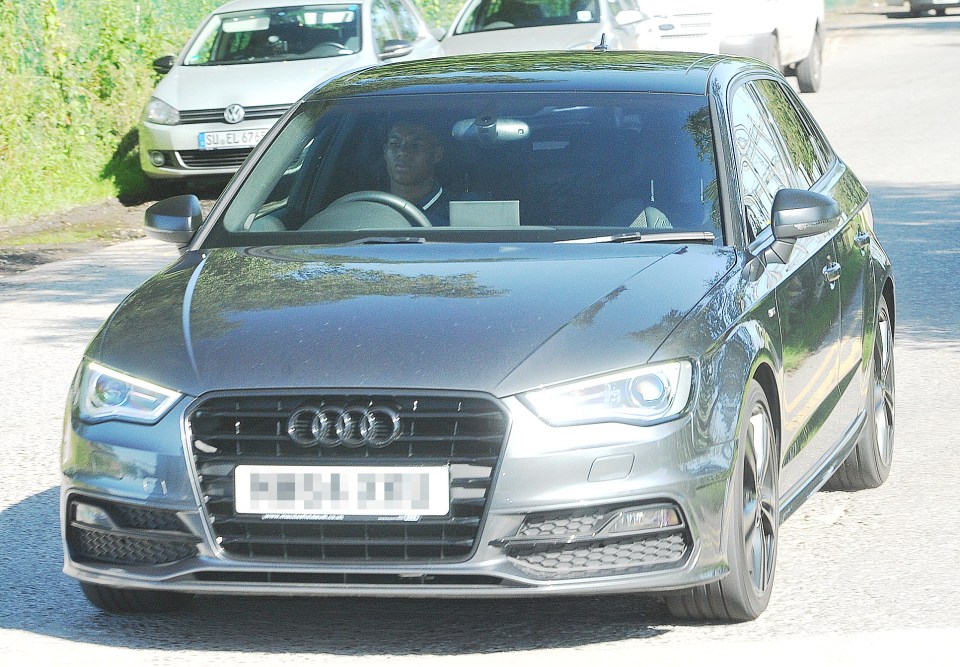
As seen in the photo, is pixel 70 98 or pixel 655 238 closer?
pixel 655 238

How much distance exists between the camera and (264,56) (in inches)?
675

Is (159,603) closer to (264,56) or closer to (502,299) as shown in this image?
(502,299)

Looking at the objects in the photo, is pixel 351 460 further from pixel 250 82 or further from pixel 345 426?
pixel 250 82

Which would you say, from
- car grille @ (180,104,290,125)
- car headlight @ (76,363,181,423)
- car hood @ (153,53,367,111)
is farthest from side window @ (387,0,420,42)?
car headlight @ (76,363,181,423)

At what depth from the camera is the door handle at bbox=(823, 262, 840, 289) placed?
5930mm

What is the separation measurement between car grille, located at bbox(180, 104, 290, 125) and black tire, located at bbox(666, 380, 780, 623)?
11631 millimetres

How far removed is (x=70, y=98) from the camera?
17.3m

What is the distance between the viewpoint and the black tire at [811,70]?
24.8m

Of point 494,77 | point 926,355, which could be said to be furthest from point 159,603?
point 926,355

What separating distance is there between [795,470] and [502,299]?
1.22 metres

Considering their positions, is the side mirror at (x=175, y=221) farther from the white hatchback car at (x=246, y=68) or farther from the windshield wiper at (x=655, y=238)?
the white hatchback car at (x=246, y=68)

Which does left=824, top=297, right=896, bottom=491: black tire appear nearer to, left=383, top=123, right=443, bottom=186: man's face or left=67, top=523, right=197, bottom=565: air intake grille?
left=383, top=123, right=443, bottom=186: man's face

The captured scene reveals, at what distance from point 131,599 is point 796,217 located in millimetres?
2234

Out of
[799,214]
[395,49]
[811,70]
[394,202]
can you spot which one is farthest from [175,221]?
[811,70]
